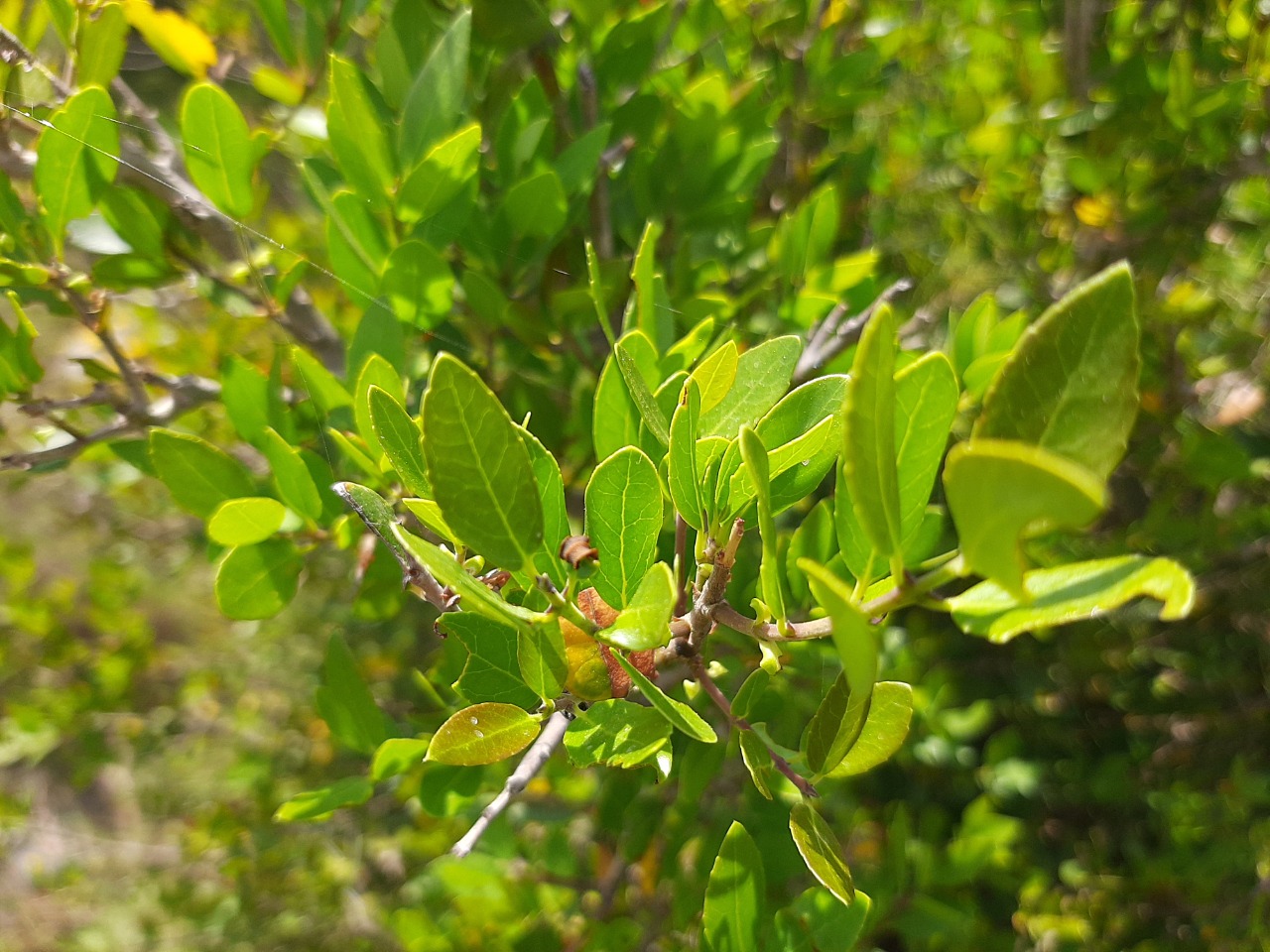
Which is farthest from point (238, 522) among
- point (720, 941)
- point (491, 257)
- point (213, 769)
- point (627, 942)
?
point (213, 769)

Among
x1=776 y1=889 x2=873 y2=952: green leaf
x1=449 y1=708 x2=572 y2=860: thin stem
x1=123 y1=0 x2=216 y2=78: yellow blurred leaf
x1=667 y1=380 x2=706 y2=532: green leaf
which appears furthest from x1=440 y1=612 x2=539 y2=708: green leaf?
x1=123 y1=0 x2=216 y2=78: yellow blurred leaf

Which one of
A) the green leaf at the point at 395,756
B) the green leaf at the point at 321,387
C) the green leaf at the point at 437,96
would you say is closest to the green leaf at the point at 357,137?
the green leaf at the point at 437,96

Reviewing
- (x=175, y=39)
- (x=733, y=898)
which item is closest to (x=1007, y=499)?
(x=733, y=898)

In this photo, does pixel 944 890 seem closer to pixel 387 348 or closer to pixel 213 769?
pixel 387 348

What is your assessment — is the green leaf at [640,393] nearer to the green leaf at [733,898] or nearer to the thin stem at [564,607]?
the thin stem at [564,607]

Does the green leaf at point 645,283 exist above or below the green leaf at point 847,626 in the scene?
above

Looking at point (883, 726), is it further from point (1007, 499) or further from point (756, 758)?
point (1007, 499)
